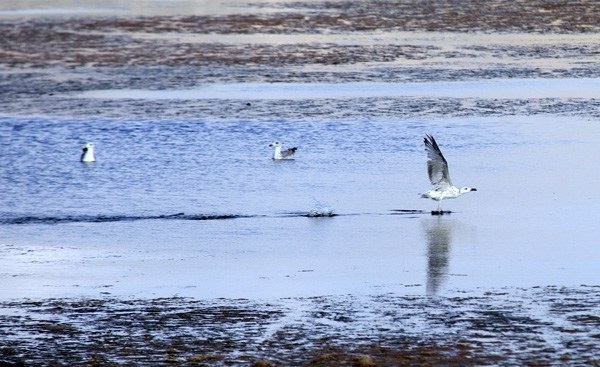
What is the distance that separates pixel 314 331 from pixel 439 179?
5.40 m

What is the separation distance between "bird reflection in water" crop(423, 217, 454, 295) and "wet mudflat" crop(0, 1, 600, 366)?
4 centimetres

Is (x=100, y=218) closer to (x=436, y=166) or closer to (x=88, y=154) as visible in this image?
(x=436, y=166)

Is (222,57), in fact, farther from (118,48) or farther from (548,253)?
(548,253)

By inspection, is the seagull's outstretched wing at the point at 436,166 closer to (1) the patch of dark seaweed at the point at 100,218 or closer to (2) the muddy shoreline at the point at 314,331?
(1) the patch of dark seaweed at the point at 100,218

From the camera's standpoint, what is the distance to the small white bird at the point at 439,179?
1389 cm

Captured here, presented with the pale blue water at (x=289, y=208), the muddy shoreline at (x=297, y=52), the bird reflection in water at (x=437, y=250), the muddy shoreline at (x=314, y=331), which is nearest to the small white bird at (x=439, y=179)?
the pale blue water at (x=289, y=208)

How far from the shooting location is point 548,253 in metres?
11.4

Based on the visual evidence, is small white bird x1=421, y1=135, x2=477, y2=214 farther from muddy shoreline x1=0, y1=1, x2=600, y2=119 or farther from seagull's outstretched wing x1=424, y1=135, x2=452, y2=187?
muddy shoreline x1=0, y1=1, x2=600, y2=119

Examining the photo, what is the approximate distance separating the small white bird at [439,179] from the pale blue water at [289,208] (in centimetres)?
21

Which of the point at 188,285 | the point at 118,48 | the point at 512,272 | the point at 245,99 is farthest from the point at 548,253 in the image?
the point at 118,48

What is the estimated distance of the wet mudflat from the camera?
8680mm

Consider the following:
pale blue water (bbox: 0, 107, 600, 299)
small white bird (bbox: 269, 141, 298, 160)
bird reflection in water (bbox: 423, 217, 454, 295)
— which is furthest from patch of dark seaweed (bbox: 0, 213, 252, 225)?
small white bird (bbox: 269, 141, 298, 160)

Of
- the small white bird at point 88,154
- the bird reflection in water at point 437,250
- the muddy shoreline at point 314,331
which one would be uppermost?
the muddy shoreline at point 314,331

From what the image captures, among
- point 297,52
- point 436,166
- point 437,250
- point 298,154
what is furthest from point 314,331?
point 297,52
